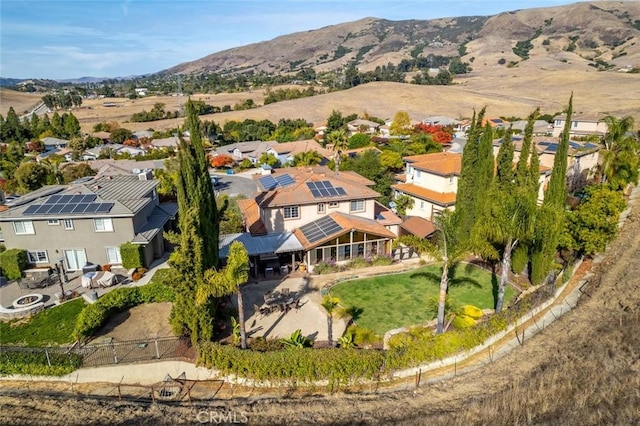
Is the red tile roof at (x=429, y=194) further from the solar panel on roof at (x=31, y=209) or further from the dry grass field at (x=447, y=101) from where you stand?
the dry grass field at (x=447, y=101)

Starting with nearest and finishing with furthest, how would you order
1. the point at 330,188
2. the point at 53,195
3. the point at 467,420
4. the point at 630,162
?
the point at 467,420 → the point at 53,195 → the point at 330,188 → the point at 630,162

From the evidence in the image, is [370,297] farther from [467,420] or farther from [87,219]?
[87,219]

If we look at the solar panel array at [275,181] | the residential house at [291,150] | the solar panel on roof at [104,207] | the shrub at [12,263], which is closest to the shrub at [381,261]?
the solar panel array at [275,181]

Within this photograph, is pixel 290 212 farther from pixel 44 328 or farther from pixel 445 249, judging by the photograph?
pixel 44 328

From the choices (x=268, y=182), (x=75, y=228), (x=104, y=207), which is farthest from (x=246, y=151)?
(x=75, y=228)

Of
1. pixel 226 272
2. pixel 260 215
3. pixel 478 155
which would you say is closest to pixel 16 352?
pixel 226 272

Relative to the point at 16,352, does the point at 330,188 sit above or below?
above

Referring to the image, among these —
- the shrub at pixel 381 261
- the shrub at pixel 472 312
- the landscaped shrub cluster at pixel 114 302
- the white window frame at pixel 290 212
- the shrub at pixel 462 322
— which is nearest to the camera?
the landscaped shrub cluster at pixel 114 302
